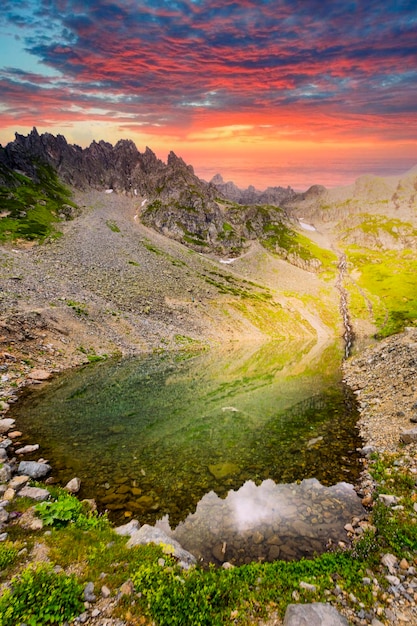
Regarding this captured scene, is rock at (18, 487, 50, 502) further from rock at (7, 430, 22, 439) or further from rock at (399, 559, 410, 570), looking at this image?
rock at (399, 559, 410, 570)

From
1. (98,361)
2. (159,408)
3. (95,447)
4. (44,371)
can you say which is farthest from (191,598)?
(98,361)

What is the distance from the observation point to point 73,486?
1767 cm

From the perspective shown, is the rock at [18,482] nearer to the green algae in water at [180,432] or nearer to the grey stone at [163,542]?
the green algae in water at [180,432]

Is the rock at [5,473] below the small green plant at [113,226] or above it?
below

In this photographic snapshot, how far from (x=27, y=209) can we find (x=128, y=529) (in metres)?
173

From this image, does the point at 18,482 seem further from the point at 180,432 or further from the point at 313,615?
the point at 313,615

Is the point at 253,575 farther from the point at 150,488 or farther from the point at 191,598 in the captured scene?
the point at 150,488

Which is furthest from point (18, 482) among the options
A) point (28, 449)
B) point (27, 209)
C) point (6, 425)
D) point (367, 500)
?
point (27, 209)

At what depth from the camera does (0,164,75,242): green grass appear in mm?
117369

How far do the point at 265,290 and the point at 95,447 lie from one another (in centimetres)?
12477

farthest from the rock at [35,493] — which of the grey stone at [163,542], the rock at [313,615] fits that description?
the rock at [313,615]

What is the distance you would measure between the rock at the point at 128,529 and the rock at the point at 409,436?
17.7 metres

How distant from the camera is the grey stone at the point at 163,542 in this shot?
1201cm

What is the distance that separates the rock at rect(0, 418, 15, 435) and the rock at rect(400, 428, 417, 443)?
29.3 meters
